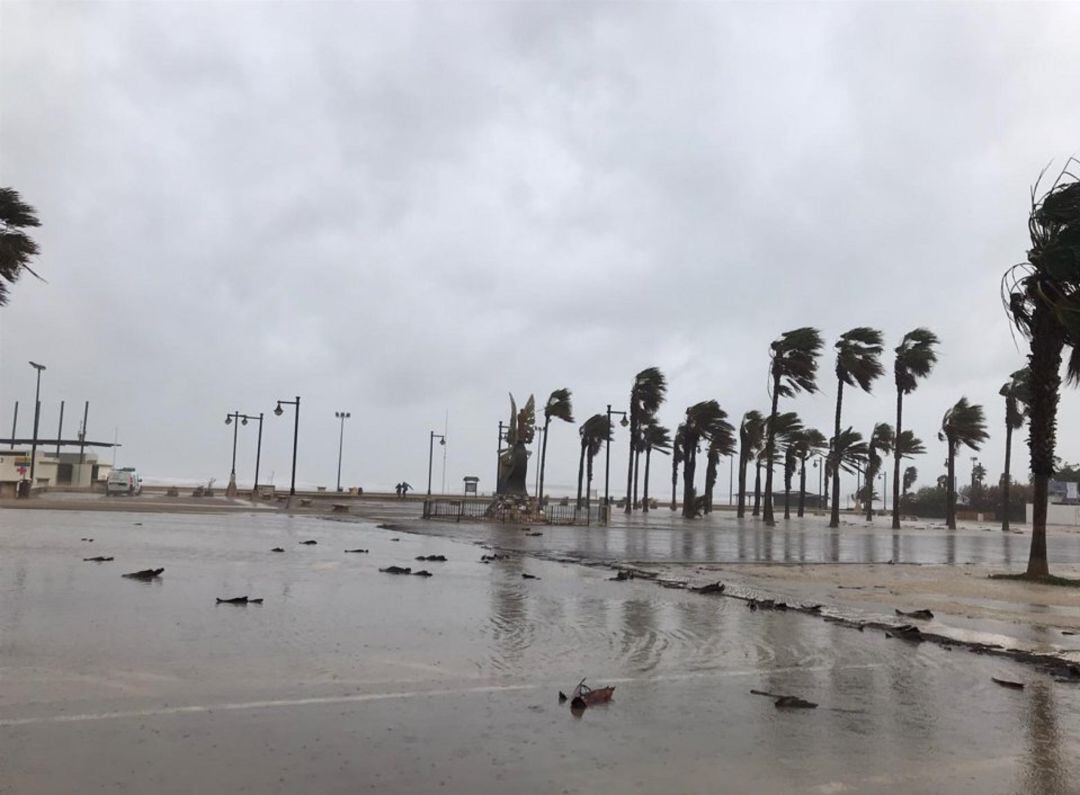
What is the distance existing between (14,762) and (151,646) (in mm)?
3354

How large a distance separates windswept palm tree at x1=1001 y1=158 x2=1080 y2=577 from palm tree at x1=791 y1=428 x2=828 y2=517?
142ft

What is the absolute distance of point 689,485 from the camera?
60.2m

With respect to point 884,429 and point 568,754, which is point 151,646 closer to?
point 568,754

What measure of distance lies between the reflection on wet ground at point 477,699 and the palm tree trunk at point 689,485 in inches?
1851

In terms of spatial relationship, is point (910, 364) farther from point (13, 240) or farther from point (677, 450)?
point (13, 240)

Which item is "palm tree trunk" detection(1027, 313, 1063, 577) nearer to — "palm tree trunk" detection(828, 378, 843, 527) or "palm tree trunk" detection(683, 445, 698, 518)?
"palm tree trunk" detection(828, 378, 843, 527)

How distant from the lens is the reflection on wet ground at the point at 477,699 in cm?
459

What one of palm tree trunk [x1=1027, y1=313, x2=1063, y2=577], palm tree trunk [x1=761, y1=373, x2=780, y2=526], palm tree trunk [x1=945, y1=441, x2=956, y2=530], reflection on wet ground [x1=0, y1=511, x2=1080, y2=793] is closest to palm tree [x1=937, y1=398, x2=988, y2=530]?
palm tree trunk [x1=945, y1=441, x2=956, y2=530]

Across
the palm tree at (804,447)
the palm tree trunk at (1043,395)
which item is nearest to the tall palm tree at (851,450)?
the palm tree at (804,447)

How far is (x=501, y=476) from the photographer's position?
1719 inches

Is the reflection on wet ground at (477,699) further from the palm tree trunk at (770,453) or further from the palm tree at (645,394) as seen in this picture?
the palm tree at (645,394)

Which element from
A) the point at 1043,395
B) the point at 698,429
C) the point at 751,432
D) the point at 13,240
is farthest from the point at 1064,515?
the point at 13,240

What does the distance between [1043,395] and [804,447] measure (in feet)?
168

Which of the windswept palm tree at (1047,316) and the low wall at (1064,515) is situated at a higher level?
the windswept palm tree at (1047,316)
